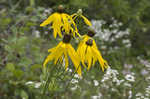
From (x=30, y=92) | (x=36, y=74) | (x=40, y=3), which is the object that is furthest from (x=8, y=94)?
(x=40, y=3)

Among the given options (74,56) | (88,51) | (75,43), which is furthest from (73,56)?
(75,43)

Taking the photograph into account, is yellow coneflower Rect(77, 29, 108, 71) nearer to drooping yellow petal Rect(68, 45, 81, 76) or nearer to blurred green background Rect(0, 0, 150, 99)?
drooping yellow petal Rect(68, 45, 81, 76)

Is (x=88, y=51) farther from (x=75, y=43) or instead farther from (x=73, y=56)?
(x=75, y=43)

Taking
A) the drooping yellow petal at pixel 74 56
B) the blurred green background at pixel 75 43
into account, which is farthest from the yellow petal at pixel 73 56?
the blurred green background at pixel 75 43

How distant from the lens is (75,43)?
10.1 feet

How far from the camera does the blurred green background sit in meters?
2.21

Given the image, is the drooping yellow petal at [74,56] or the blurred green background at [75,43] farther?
the blurred green background at [75,43]

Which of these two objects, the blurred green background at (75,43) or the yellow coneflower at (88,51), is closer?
the yellow coneflower at (88,51)

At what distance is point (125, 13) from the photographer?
3.75 metres

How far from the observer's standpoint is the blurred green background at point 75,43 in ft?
7.26

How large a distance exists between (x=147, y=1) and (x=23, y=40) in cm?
269

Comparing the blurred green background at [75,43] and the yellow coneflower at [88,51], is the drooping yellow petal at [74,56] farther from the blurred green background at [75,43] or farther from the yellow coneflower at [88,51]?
the blurred green background at [75,43]

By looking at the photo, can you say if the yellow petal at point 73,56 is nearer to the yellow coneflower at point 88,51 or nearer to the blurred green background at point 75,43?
the yellow coneflower at point 88,51

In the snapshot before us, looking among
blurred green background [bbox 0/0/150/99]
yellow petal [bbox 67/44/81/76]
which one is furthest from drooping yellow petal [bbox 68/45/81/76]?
blurred green background [bbox 0/0/150/99]
